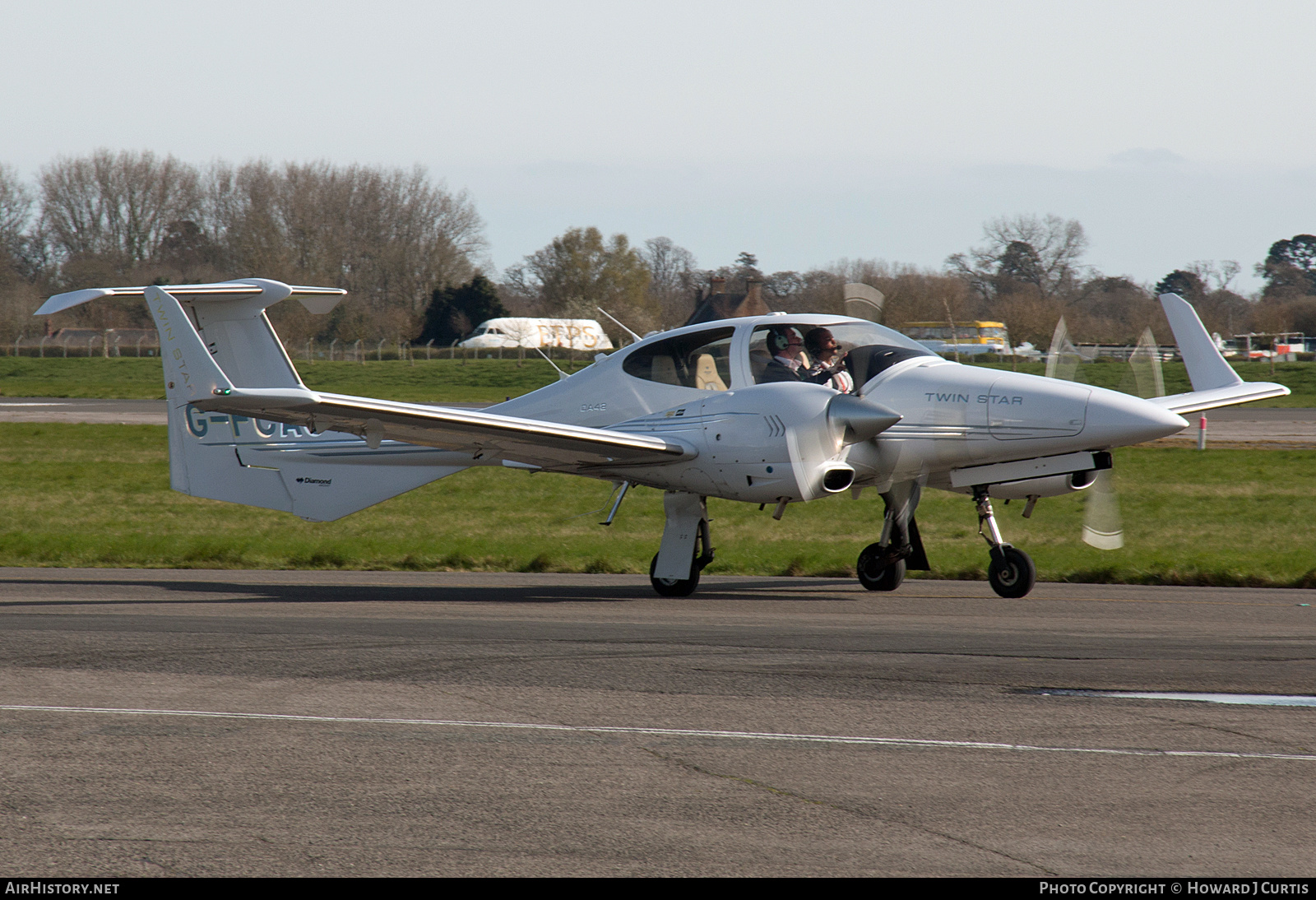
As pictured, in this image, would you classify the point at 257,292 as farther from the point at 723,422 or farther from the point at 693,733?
the point at 693,733

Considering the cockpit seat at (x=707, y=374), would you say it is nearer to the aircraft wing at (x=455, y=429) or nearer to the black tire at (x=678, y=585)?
the aircraft wing at (x=455, y=429)

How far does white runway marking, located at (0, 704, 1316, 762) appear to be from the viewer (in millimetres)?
5676

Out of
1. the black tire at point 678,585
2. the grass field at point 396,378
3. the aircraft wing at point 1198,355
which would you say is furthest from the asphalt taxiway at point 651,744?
the grass field at point 396,378

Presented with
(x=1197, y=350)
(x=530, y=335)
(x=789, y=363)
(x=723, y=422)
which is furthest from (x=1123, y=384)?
(x=530, y=335)

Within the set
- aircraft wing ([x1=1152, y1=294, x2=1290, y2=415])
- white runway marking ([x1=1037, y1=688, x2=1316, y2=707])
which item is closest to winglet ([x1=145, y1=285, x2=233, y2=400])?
white runway marking ([x1=1037, y1=688, x2=1316, y2=707])

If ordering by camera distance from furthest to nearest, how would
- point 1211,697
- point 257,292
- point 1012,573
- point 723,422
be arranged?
point 257,292 < point 1012,573 < point 723,422 < point 1211,697

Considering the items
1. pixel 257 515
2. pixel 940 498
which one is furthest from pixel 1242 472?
pixel 257 515

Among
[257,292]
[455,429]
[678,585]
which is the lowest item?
[678,585]

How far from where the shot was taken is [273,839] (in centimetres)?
445

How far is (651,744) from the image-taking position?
19.5 ft

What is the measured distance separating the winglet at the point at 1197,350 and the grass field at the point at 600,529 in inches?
85.5

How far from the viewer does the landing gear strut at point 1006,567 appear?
11.6 meters

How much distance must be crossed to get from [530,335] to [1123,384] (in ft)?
217

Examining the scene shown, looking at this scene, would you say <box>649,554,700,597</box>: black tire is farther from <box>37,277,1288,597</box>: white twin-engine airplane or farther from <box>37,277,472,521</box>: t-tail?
<box>37,277,472,521</box>: t-tail
